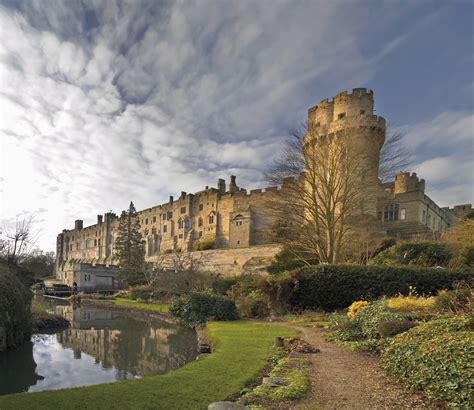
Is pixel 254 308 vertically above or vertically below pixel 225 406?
below

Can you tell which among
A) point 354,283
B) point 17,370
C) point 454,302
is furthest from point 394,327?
point 17,370

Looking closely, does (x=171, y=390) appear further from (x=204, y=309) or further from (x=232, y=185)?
(x=232, y=185)

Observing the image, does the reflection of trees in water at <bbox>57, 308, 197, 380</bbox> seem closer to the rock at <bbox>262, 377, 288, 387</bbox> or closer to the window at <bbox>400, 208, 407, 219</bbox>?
the rock at <bbox>262, 377, 288, 387</bbox>

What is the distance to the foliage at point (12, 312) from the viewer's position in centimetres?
988

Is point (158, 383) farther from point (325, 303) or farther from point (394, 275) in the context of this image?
point (394, 275)

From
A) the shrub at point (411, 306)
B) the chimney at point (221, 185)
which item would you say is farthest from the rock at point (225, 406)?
the chimney at point (221, 185)

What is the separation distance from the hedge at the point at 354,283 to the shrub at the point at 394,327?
7568mm

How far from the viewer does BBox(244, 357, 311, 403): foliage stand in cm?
485

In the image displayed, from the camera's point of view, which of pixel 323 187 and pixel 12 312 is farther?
pixel 323 187

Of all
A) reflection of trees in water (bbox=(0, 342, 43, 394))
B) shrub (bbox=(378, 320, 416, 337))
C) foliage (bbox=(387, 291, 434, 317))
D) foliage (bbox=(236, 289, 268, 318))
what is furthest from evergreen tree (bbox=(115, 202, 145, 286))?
shrub (bbox=(378, 320, 416, 337))

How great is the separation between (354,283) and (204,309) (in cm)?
699

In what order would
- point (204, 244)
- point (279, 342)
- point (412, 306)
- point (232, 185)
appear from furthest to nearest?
point (232, 185), point (204, 244), point (412, 306), point (279, 342)

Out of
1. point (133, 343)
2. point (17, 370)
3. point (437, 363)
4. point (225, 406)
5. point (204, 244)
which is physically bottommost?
point (133, 343)

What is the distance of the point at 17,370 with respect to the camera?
334 inches
